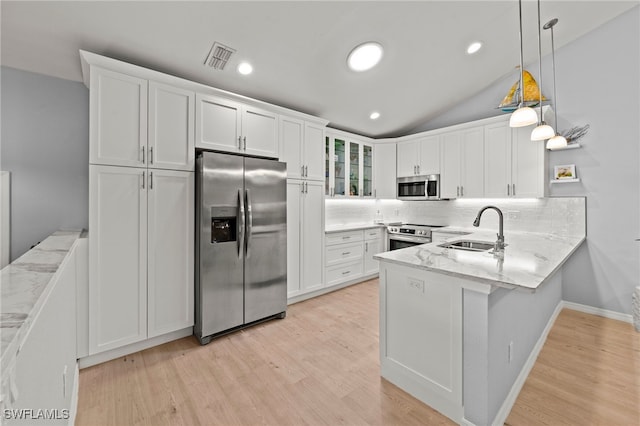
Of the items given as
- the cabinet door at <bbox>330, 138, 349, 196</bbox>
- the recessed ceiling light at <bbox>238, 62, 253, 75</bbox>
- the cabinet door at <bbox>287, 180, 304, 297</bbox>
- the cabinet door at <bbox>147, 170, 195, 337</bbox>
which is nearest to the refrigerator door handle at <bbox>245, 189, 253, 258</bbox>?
the cabinet door at <bbox>147, 170, 195, 337</bbox>

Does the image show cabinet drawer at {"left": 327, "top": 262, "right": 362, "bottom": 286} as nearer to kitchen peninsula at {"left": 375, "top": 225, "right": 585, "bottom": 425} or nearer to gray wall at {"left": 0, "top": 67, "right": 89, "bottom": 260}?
kitchen peninsula at {"left": 375, "top": 225, "right": 585, "bottom": 425}

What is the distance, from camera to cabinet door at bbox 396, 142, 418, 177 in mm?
4738

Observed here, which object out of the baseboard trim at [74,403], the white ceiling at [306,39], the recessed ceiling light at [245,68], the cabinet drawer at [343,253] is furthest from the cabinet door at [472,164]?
the baseboard trim at [74,403]

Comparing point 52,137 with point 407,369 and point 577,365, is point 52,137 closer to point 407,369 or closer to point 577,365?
point 407,369

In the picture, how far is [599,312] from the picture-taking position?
3334 mm

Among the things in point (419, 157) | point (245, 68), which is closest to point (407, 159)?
point (419, 157)

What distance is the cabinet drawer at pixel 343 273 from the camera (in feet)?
13.2

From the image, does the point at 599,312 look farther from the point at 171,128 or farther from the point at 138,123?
the point at 138,123

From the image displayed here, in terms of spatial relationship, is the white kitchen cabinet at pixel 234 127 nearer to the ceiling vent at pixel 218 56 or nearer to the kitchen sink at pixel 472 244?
the ceiling vent at pixel 218 56

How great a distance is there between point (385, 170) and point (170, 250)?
3770 mm

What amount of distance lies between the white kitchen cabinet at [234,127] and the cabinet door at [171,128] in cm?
10

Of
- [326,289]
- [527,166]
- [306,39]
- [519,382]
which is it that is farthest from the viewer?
[326,289]

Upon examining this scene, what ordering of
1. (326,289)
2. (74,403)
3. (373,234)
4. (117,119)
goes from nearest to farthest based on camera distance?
(74,403), (117,119), (326,289), (373,234)

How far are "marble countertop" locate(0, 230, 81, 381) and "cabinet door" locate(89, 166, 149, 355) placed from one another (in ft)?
1.72
